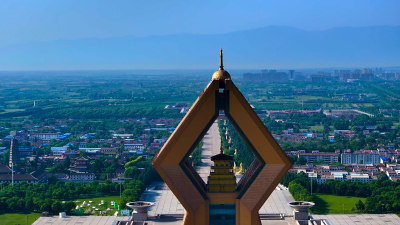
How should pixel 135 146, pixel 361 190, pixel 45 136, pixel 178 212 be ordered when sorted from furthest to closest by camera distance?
pixel 45 136 < pixel 135 146 < pixel 361 190 < pixel 178 212

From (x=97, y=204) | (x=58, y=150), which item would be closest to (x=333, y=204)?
(x=97, y=204)

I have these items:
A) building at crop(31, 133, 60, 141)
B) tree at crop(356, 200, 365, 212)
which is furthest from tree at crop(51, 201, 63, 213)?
building at crop(31, 133, 60, 141)

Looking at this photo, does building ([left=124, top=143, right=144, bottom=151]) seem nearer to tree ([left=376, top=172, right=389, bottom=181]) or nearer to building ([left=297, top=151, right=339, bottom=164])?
building ([left=297, top=151, right=339, bottom=164])

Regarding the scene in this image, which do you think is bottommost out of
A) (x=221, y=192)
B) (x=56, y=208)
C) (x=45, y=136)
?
(x=45, y=136)

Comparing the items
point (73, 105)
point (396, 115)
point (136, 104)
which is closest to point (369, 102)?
point (396, 115)

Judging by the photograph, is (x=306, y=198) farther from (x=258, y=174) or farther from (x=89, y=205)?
(x=258, y=174)

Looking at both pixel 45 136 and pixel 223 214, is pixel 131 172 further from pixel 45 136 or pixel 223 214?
pixel 45 136
